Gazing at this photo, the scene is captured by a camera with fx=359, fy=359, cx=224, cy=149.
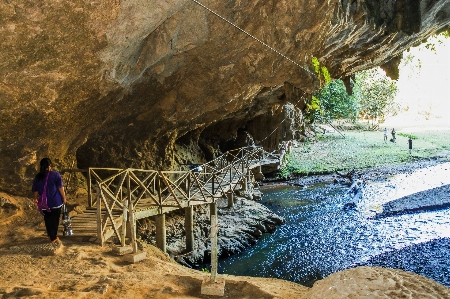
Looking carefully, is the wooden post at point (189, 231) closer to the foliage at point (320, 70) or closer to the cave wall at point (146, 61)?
the cave wall at point (146, 61)

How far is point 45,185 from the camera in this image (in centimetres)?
614

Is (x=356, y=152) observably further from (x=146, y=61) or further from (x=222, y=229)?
(x=146, y=61)

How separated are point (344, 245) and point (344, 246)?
3.6 inches

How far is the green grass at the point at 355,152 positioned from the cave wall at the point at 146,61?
41.3 feet

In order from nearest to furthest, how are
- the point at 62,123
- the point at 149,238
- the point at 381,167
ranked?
the point at 62,123, the point at 149,238, the point at 381,167

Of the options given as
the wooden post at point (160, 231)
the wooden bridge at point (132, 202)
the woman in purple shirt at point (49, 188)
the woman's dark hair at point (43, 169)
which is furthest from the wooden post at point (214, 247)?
the wooden post at point (160, 231)

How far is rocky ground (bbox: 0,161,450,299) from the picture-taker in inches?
163

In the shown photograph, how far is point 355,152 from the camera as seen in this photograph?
105 ft

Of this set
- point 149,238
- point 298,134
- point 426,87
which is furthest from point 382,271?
point 426,87

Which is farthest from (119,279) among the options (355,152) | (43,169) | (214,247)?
(355,152)

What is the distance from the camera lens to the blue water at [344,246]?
11.2m

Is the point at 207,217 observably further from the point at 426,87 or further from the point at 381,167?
the point at 426,87

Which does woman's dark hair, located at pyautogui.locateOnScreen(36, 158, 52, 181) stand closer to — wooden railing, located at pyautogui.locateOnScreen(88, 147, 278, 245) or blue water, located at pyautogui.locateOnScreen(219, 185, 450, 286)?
wooden railing, located at pyautogui.locateOnScreen(88, 147, 278, 245)

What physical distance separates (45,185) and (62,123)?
313cm
